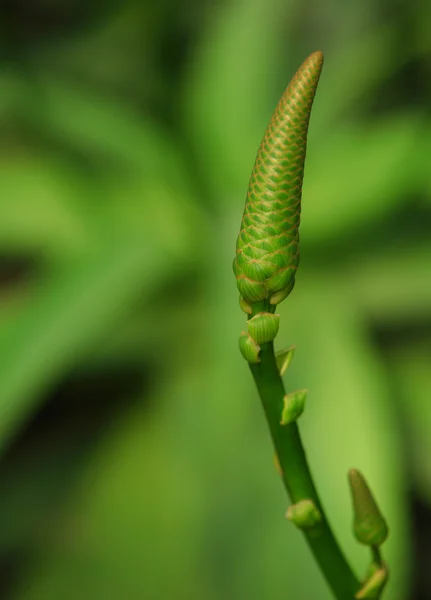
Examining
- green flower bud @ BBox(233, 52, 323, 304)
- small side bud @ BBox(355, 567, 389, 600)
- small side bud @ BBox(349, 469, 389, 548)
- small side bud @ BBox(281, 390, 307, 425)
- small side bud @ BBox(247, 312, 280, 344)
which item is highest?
green flower bud @ BBox(233, 52, 323, 304)

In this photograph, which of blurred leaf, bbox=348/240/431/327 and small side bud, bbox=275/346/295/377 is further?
blurred leaf, bbox=348/240/431/327

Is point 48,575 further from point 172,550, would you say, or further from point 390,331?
point 390,331

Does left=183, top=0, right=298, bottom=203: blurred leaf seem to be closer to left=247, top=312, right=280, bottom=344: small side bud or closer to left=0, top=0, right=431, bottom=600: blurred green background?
left=0, top=0, right=431, bottom=600: blurred green background

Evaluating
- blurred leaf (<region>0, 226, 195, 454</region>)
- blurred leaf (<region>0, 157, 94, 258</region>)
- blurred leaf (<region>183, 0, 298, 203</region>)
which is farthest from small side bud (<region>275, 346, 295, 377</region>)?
blurred leaf (<region>183, 0, 298, 203</region>)

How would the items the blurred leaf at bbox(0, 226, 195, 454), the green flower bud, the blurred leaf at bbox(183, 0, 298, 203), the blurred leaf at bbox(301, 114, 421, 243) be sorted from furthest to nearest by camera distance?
the blurred leaf at bbox(183, 0, 298, 203), the blurred leaf at bbox(301, 114, 421, 243), the blurred leaf at bbox(0, 226, 195, 454), the green flower bud

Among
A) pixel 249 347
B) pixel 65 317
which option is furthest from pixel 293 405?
pixel 65 317

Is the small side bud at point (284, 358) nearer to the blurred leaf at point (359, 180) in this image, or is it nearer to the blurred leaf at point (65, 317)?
the blurred leaf at point (65, 317)

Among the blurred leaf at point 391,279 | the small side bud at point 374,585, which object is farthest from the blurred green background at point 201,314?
the small side bud at point 374,585

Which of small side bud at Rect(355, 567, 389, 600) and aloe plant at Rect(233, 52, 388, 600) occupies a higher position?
aloe plant at Rect(233, 52, 388, 600)
